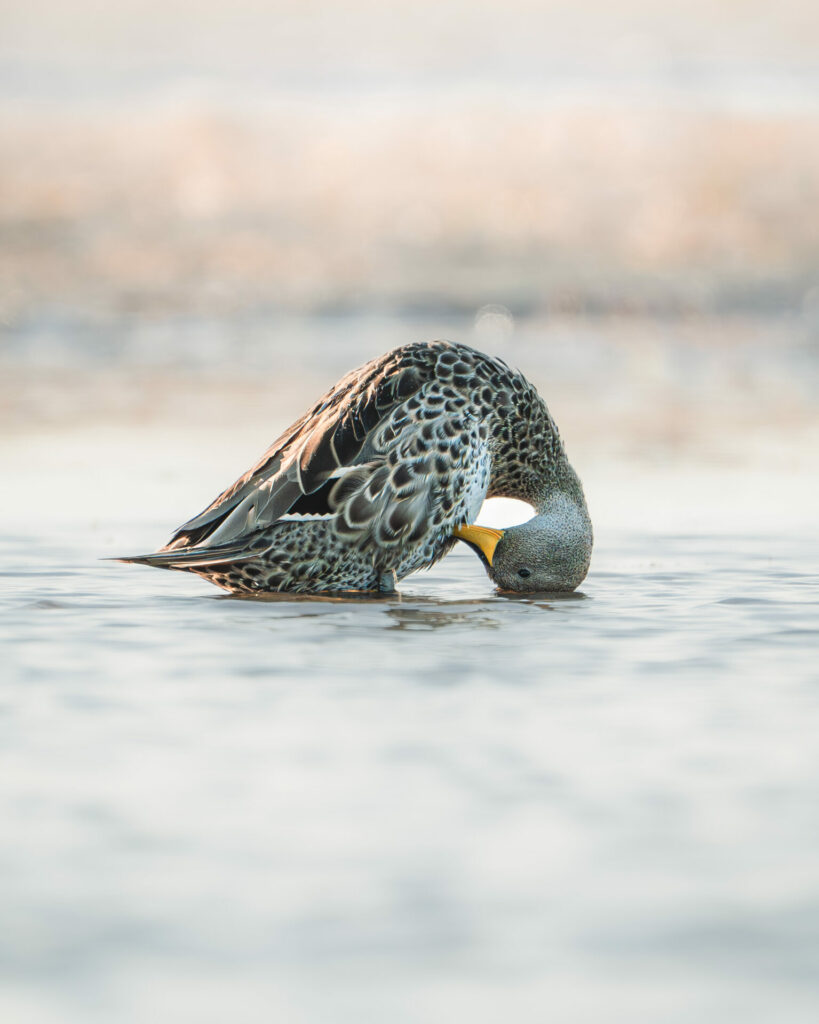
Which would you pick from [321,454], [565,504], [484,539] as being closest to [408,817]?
[321,454]

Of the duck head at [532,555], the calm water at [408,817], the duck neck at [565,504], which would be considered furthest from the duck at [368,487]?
the calm water at [408,817]

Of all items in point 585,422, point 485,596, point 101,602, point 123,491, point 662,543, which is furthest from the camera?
point 585,422

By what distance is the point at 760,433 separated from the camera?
13.3 meters

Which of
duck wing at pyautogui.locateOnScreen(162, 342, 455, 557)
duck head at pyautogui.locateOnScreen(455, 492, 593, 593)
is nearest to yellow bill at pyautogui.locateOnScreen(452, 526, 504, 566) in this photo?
duck head at pyautogui.locateOnScreen(455, 492, 593, 593)

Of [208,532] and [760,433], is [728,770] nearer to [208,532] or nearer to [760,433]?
[208,532]

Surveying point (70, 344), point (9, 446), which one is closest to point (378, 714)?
point (9, 446)

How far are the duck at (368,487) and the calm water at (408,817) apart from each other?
0.47m

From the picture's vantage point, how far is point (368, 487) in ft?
21.7

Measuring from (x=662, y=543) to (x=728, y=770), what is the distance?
4.36 m

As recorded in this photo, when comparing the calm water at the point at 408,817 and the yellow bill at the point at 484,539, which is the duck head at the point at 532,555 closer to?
the yellow bill at the point at 484,539

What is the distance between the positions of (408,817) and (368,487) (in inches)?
118

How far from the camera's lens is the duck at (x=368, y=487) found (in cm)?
664

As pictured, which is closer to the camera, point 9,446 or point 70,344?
point 9,446

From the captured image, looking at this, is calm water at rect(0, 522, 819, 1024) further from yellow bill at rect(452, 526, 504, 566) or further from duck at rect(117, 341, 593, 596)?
yellow bill at rect(452, 526, 504, 566)
